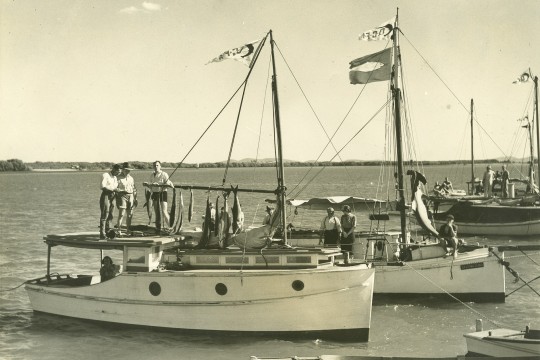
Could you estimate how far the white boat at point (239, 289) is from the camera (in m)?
16.7

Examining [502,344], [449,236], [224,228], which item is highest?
[224,228]

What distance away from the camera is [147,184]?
19.2m

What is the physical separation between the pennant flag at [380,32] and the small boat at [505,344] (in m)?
13.8

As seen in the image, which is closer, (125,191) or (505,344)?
(505,344)

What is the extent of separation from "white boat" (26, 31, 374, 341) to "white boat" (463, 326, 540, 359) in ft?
13.6

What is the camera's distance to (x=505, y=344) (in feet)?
41.1

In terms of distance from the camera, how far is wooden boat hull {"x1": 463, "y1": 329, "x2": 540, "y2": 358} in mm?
12234

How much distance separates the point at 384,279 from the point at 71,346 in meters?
11.1

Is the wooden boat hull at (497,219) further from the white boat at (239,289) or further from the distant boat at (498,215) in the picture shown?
the white boat at (239,289)

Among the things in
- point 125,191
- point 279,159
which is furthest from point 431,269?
point 125,191

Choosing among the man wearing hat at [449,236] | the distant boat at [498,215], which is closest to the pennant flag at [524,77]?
the distant boat at [498,215]

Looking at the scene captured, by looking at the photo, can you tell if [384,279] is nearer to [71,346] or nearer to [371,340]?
[371,340]

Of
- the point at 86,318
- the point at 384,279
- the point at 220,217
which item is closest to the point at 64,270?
the point at 86,318

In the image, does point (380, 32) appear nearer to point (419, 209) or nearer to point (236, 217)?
point (419, 209)
